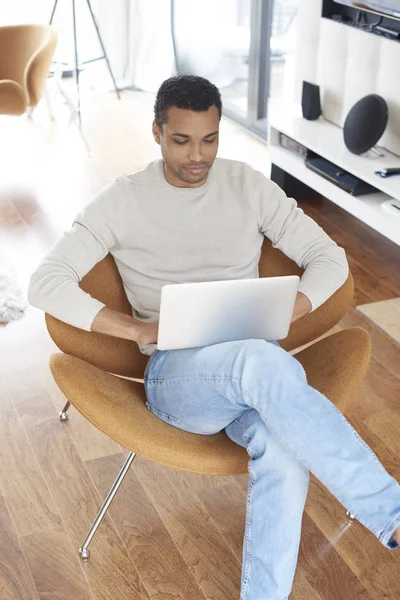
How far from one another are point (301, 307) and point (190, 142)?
19.1 inches

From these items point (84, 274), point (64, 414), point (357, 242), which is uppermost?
point (84, 274)

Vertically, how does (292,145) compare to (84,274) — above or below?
below

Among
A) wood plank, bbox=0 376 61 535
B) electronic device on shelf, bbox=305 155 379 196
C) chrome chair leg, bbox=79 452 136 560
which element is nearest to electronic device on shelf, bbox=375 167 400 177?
electronic device on shelf, bbox=305 155 379 196

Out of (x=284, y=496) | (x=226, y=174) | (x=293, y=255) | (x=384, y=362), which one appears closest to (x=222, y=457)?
(x=284, y=496)

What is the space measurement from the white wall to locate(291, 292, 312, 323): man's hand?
1.81 meters

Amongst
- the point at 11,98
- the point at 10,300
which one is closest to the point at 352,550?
the point at 10,300

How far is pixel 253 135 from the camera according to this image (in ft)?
17.3

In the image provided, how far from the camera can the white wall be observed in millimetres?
3539

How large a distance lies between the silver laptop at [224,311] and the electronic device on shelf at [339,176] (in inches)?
71.7

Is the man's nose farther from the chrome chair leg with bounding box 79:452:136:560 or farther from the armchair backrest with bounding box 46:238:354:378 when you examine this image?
the chrome chair leg with bounding box 79:452:136:560

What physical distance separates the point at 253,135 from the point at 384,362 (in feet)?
9.05

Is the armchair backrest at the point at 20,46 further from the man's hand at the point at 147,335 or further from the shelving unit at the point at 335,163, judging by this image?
the man's hand at the point at 147,335

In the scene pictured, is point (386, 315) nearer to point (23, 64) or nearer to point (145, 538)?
point (145, 538)

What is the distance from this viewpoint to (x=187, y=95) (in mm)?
1979
